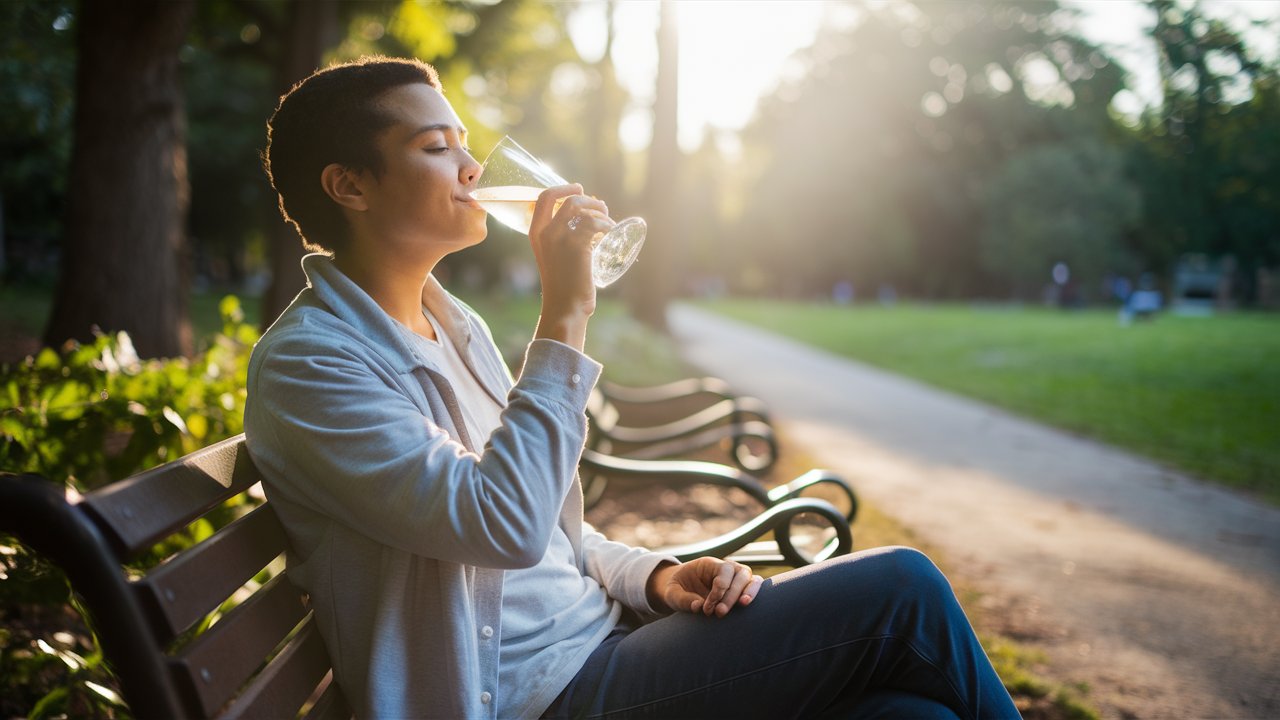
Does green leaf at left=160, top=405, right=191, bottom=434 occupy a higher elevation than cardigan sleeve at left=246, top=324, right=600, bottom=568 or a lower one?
lower

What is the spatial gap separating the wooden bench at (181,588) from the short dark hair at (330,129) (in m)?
0.46

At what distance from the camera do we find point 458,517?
1.44 meters

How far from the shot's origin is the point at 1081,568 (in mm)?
4684

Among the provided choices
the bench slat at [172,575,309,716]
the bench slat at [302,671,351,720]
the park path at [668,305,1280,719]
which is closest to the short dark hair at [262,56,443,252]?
the bench slat at [172,575,309,716]

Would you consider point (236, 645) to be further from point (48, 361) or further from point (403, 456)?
point (48, 361)

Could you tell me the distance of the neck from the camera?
1816mm

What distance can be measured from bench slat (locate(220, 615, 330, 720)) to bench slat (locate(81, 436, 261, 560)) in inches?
10.0

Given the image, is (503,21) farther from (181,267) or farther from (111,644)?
(111,644)

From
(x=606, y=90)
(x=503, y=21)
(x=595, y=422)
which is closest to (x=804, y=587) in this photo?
(x=595, y=422)

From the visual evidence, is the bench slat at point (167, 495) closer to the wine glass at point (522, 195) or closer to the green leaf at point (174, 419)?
the wine glass at point (522, 195)

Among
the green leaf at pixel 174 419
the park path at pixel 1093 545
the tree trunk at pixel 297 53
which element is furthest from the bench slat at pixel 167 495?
the tree trunk at pixel 297 53

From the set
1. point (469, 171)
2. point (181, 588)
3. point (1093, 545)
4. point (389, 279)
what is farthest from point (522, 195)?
point (1093, 545)

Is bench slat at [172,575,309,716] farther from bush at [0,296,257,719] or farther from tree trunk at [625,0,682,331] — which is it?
tree trunk at [625,0,682,331]

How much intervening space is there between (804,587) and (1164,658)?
8.20ft
